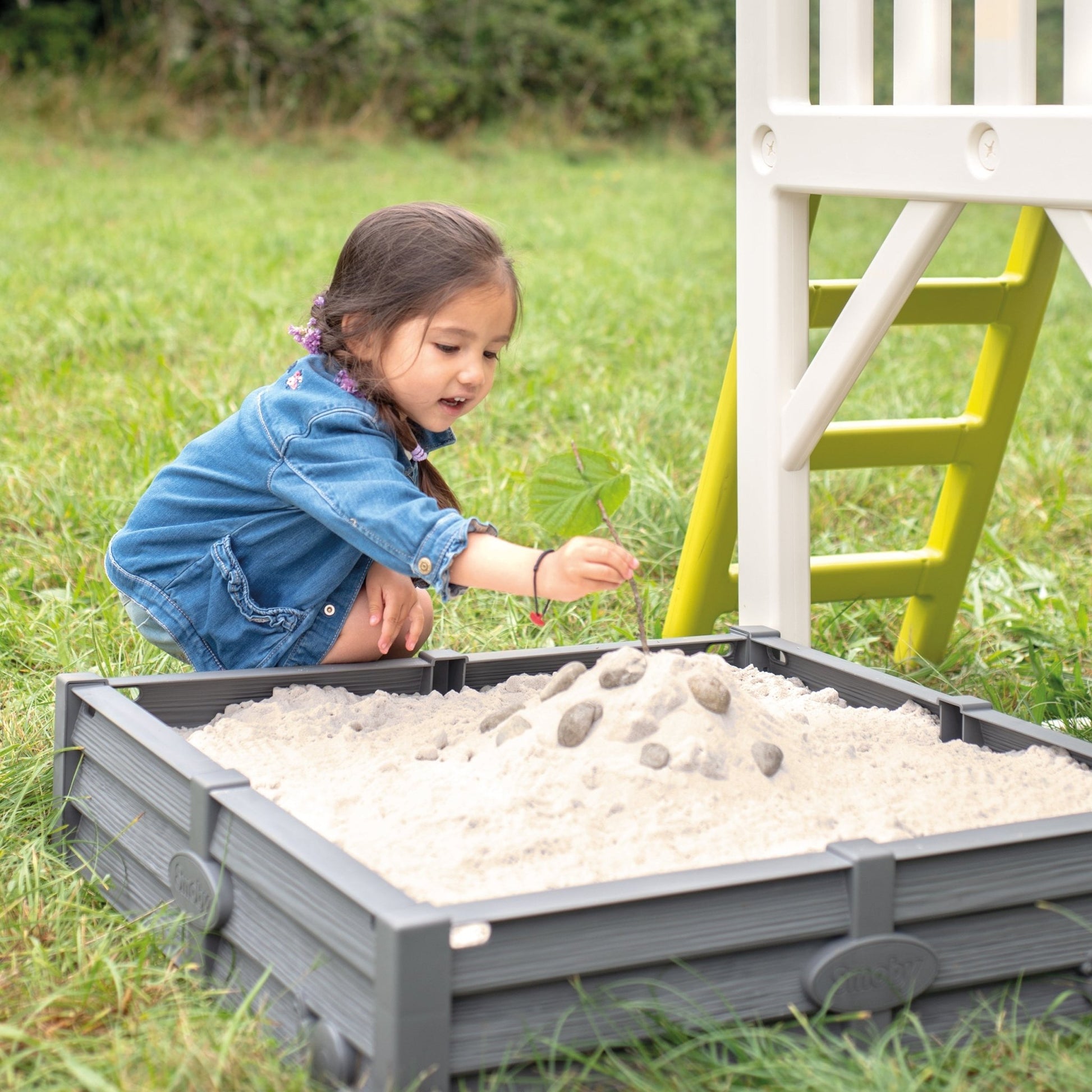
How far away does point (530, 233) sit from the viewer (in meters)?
7.55

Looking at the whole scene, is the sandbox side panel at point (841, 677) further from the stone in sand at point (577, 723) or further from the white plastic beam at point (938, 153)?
the white plastic beam at point (938, 153)

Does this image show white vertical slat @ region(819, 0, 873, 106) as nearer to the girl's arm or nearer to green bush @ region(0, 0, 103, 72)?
the girl's arm

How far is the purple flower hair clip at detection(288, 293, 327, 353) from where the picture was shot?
2.09m

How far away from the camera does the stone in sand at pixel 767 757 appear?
161 cm

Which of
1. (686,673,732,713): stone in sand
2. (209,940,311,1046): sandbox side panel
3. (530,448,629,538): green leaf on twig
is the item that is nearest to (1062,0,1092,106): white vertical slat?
(530,448,629,538): green leaf on twig

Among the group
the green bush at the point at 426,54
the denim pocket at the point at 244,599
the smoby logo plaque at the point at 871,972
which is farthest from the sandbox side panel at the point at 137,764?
the green bush at the point at 426,54

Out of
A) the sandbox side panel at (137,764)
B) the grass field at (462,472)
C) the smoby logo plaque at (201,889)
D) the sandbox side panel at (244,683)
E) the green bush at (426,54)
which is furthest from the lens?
the green bush at (426,54)

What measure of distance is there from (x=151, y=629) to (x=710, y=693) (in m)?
1.02

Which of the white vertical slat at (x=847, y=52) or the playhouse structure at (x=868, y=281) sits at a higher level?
the white vertical slat at (x=847, y=52)

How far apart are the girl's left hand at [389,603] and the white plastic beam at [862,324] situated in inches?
26.0

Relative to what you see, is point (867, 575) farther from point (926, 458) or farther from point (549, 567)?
point (549, 567)

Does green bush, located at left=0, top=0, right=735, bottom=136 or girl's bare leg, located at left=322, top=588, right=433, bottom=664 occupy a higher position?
green bush, located at left=0, top=0, right=735, bottom=136

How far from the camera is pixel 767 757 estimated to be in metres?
1.61

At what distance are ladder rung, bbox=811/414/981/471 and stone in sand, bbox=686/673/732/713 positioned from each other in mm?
863
